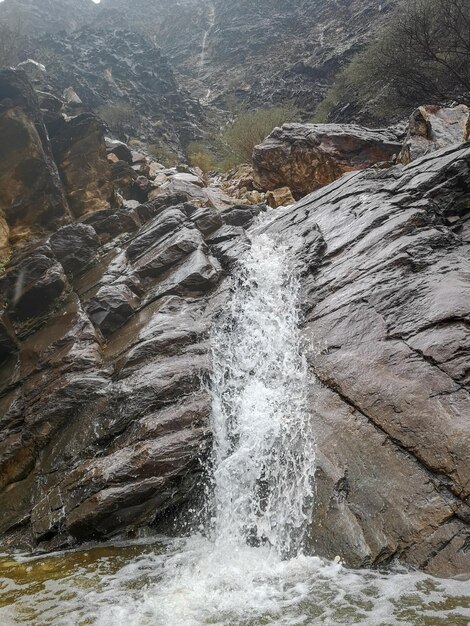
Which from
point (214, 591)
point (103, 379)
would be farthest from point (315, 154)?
point (214, 591)

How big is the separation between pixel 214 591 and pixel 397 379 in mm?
3038

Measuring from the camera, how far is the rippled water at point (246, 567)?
366 centimetres

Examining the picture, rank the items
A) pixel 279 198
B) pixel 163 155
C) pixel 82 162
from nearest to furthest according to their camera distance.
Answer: pixel 82 162 < pixel 279 198 < pixel 163 155

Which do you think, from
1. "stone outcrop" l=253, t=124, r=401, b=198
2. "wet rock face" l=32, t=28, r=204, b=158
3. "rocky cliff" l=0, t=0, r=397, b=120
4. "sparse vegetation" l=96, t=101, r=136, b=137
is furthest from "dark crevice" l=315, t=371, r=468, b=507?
"rocky cliff" l=0, t=0, r=397, b=120

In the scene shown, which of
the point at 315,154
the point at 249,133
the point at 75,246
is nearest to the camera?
the point at 75,246

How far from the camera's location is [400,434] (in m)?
4.79

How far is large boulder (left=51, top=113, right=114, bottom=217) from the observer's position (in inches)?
516

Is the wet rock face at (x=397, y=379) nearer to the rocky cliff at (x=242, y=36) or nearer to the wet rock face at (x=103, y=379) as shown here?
the wet rock face at (x=103, y=379)

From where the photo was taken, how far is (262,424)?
6.16 metres

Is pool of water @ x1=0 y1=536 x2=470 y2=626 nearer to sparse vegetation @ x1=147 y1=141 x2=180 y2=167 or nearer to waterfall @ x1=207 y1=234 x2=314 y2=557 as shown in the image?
waterfall @ x1=207 y1=234 x2=314 y2=557

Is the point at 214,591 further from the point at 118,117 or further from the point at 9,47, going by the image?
the point at 9,47

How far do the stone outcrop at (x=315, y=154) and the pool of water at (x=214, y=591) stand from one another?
1386 centimetres

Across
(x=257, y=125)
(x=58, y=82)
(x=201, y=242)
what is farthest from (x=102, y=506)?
(x=58, y=82)

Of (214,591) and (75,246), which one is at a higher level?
(75,246)
